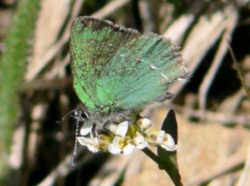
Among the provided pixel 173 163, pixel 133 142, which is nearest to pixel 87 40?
pixel 133 142

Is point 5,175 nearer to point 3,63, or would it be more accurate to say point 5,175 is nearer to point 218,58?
point 3,63

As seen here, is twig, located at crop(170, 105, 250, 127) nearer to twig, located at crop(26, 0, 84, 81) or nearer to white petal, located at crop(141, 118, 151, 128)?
twig, located at crop(26, 0, 84, 81)

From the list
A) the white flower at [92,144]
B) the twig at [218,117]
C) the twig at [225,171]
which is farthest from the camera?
the twig at [218,117]

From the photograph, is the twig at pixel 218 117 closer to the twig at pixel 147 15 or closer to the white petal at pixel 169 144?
the twig at pixel 147 15

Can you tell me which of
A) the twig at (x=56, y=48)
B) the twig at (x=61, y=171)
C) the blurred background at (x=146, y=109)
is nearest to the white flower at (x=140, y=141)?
the blurred background at (x=146, y=109)

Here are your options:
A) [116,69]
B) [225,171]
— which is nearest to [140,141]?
[116,69]

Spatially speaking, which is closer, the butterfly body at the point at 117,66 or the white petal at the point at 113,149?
the white petal at the point at 113,149

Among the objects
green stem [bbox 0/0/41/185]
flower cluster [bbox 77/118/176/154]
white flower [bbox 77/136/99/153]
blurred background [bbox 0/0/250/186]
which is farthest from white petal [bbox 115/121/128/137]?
green stem [bbox 0/0/41/185]
